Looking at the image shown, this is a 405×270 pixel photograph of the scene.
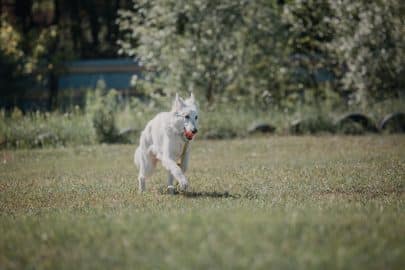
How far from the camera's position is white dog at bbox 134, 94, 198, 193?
8998 mm

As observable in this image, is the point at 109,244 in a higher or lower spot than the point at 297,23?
lower

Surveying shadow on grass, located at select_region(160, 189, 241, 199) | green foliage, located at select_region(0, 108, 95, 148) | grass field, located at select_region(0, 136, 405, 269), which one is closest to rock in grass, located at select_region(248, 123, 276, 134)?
grass field, located at select_region(0, 136, 405, 269)

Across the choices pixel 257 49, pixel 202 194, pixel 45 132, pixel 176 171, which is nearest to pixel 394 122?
pixel 257 49

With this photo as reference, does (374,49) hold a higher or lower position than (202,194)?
higher

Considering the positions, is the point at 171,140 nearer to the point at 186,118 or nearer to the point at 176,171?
the point at 186,118

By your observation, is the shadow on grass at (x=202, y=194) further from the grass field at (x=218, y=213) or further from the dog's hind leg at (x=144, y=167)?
the dog's hind leg at (x=144, y=167)

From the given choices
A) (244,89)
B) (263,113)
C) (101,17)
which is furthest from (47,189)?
(101,17)

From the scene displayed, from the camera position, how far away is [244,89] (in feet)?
67.3

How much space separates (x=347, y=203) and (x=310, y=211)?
118 centimetres

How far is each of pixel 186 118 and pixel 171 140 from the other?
39 cm

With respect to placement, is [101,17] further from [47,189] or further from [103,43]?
[47,189]

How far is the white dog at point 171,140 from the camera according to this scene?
9.00m

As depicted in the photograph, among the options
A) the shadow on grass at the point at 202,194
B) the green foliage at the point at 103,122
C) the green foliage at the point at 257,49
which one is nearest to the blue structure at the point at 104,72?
the green foliage at the point at 257,49

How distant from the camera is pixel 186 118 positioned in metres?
9.02
